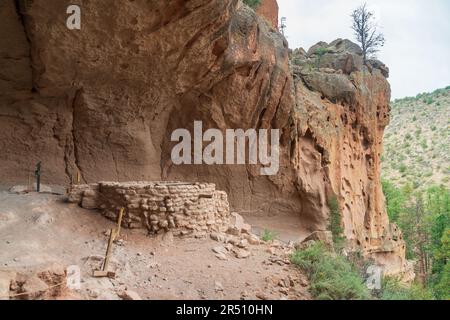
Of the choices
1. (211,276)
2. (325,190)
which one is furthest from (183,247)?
(325,190)

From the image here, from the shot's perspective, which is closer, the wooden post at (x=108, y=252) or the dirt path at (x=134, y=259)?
the dirt path at (x=134, y=259)

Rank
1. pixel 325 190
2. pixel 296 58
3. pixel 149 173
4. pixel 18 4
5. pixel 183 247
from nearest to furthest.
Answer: pixel 183 247, pixel 18 4, pixel 149 173, pixel 325 190, pixel 296 58

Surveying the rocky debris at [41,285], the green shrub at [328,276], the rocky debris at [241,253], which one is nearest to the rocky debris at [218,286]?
the rocky debris at [241,253]

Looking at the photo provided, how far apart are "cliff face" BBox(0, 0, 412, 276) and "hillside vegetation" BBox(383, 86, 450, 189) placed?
23.2 metres

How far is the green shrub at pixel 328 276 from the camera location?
516cm

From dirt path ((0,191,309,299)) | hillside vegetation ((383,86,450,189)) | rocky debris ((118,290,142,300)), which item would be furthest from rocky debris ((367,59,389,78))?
hillside vegetation ((383,86,450,189))

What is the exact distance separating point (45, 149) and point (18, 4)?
3.26 m

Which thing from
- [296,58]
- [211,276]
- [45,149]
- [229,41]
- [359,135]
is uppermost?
[296,58]

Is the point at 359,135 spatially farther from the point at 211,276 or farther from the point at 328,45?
the point at 211,276

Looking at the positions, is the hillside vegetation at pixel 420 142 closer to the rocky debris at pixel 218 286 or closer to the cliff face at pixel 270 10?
the cliff face at pixel 270 10

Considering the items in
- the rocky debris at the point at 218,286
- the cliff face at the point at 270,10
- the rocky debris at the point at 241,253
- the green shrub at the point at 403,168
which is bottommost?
the rocky debris at the point at 218,286

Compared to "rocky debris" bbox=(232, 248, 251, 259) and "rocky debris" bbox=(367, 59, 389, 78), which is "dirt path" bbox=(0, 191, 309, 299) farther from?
"rocky debris" bbox=(367, 59, 389, 78)

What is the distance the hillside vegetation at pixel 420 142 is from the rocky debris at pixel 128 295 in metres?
32.7

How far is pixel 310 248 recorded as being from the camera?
645 cm
